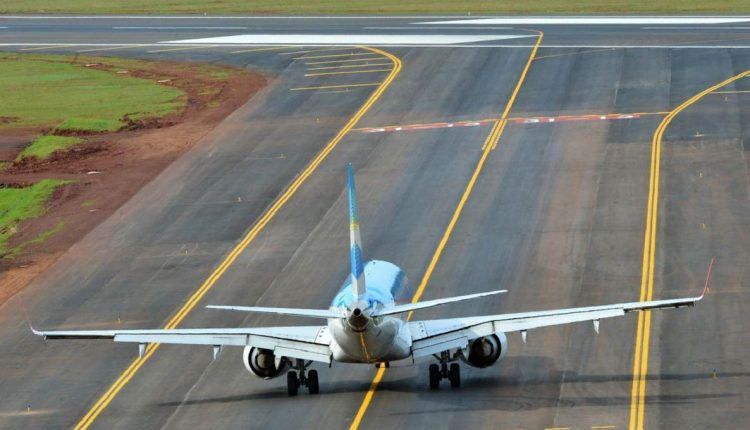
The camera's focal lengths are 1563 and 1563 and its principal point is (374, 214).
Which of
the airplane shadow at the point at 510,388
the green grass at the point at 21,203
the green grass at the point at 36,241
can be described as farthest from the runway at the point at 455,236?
the green grass at the point at 21,203

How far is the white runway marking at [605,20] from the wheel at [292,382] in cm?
9094

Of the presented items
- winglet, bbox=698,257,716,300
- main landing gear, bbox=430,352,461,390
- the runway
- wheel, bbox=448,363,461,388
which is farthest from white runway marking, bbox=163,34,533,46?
wheel, bbox=448,363,461,388

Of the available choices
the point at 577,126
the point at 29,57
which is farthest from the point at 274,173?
the point at 29,57

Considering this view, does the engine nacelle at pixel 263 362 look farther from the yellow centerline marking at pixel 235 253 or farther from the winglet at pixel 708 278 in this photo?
the winglet at pixel 708 278

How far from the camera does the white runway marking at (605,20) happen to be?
13791 centimetres

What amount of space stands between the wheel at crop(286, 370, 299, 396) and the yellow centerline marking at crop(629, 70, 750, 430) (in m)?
11.3

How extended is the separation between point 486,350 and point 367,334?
5.79 meters

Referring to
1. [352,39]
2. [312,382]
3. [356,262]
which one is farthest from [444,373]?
[352,39]

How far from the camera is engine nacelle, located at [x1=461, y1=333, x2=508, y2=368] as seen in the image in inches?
2028

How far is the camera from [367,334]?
1866 inches
